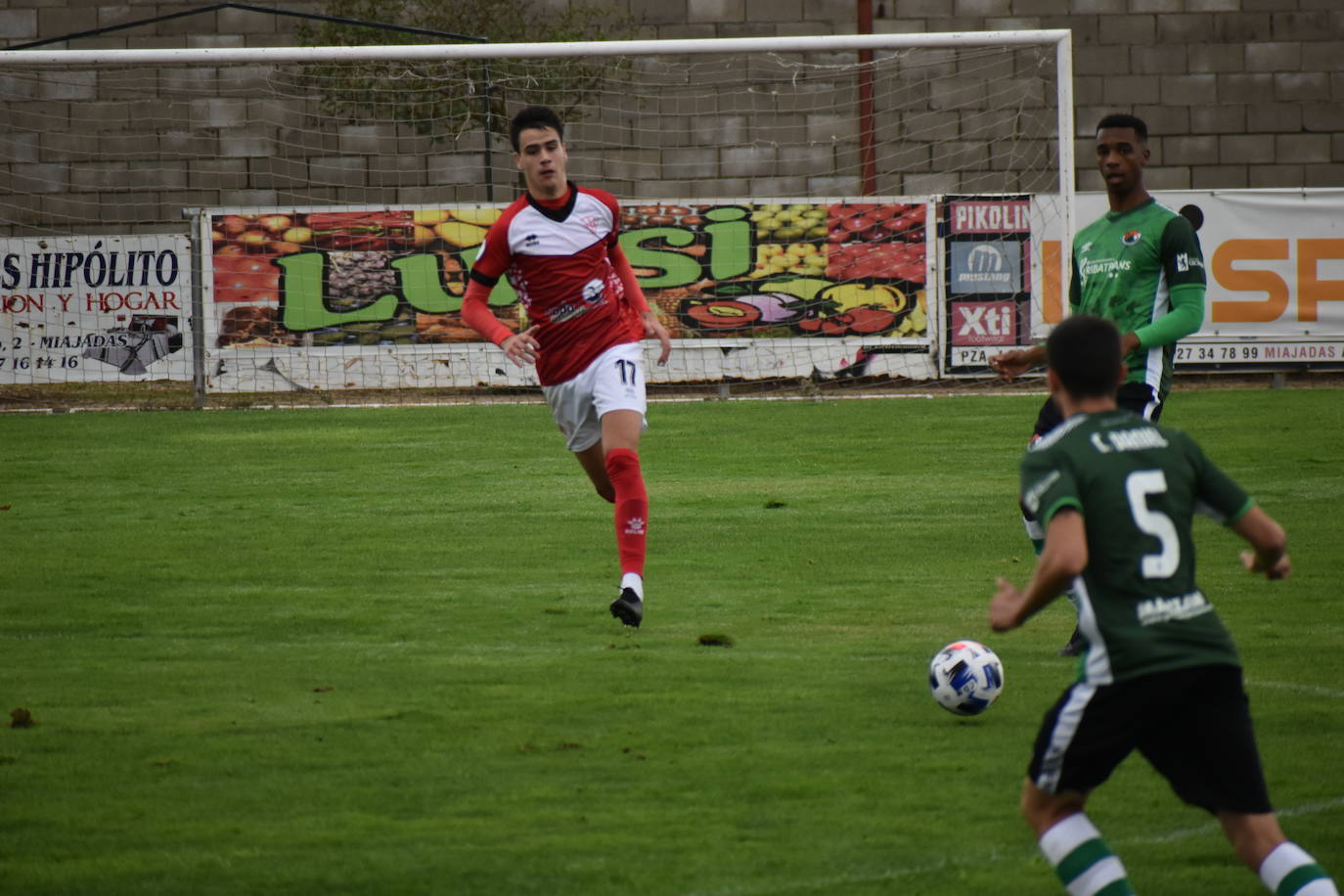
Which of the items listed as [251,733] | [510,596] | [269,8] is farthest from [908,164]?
[251,733]

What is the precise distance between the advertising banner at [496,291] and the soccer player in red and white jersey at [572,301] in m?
11.6

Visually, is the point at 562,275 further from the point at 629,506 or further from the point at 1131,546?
the point at 1131,546

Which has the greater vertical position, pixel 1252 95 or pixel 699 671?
pixel 1252 95

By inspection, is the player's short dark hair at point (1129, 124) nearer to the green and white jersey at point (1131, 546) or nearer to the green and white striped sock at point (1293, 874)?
the green and white jersey at point (1131, 546)

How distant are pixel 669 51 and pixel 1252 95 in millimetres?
12868

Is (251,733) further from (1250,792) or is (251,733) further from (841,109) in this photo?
(841,109)

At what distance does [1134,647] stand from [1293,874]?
0.53m

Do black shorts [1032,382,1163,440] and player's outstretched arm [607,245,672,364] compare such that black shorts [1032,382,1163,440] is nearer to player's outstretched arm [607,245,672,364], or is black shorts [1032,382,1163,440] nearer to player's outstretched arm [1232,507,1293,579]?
player's outstretched arm [607,245,672,364]

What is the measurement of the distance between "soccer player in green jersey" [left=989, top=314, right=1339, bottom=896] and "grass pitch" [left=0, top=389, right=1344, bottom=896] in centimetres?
59

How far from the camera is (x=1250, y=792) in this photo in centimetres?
324

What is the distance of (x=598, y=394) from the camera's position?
7.53 m

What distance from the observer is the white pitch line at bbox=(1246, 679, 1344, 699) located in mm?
5812

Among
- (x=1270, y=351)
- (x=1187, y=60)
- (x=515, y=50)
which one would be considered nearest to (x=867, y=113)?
(x=1187, y=60)

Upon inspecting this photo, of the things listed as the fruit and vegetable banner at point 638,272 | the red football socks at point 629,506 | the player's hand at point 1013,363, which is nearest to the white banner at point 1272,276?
the fruit and vegetable banner at point 638,272
